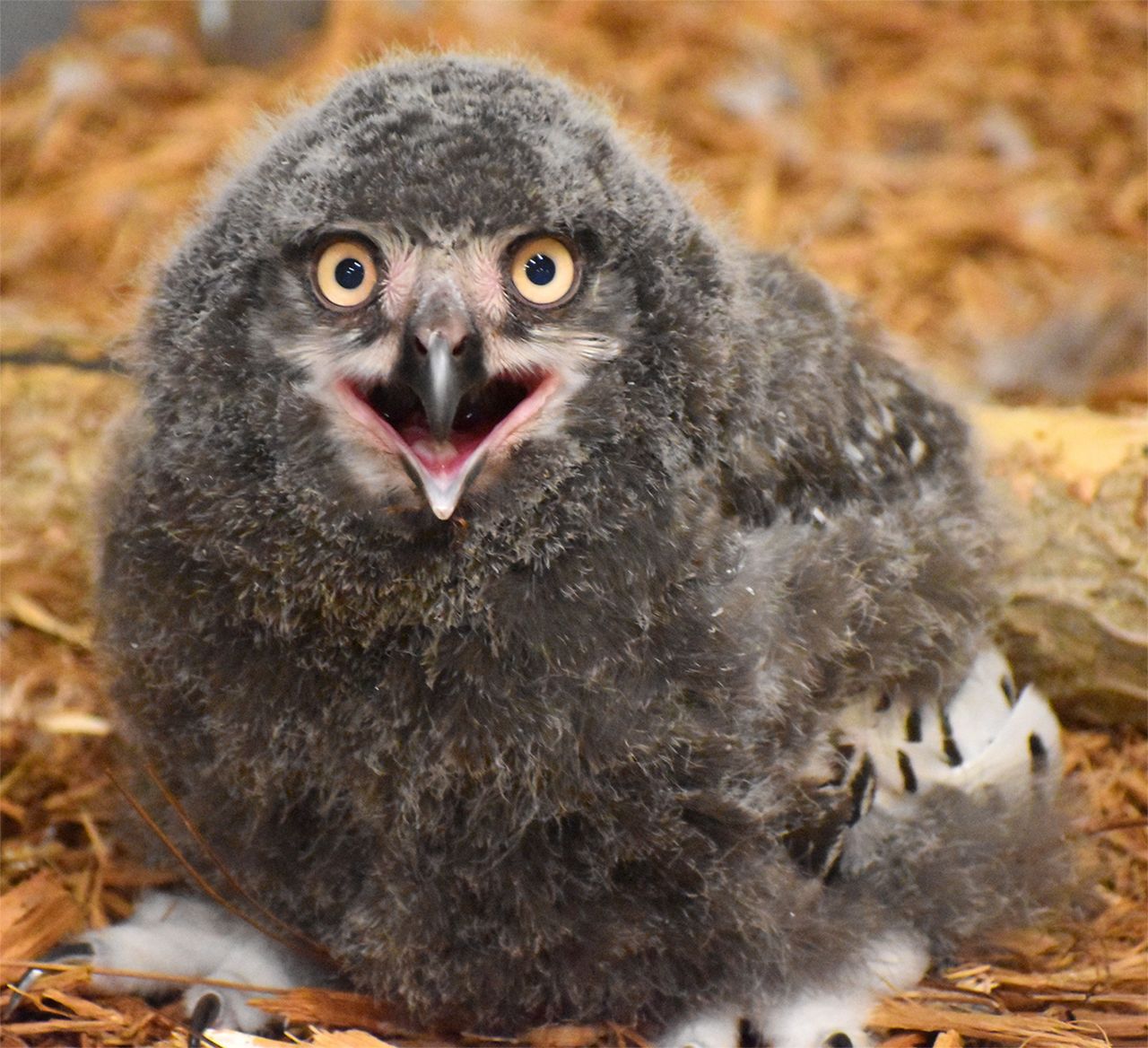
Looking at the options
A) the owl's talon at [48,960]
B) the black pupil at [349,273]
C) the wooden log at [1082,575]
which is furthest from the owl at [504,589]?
the wooden log at [1082,575]

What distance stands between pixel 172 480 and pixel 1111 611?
7.69 feet

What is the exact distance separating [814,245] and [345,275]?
3504 mm

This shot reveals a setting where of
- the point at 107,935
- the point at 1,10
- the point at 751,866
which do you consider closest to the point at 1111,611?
the point at 751,866

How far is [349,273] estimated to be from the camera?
7.52ft

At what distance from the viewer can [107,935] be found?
2867 millimetres

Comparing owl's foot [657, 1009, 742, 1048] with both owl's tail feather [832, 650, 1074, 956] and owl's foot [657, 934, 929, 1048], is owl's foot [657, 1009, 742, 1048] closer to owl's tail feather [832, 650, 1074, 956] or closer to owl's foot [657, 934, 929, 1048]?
owl's foot [657, 934, 929, 1048]

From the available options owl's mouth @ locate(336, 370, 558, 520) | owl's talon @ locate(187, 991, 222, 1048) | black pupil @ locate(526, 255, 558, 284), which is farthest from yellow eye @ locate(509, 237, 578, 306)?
owl's talon @ locate(187, 991, 222, 1048)

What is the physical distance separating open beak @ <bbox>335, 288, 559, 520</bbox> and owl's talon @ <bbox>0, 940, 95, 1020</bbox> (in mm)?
1318

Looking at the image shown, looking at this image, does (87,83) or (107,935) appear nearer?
(107,935)

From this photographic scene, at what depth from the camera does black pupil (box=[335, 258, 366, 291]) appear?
2285 millimetres

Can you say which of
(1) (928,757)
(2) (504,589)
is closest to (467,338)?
(2) (504,589)

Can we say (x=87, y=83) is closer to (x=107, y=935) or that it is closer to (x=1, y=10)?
(x=1, y=10)

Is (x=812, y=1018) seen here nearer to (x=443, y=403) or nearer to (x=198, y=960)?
(x=198, y=960)

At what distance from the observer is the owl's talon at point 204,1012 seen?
2.71 metres
